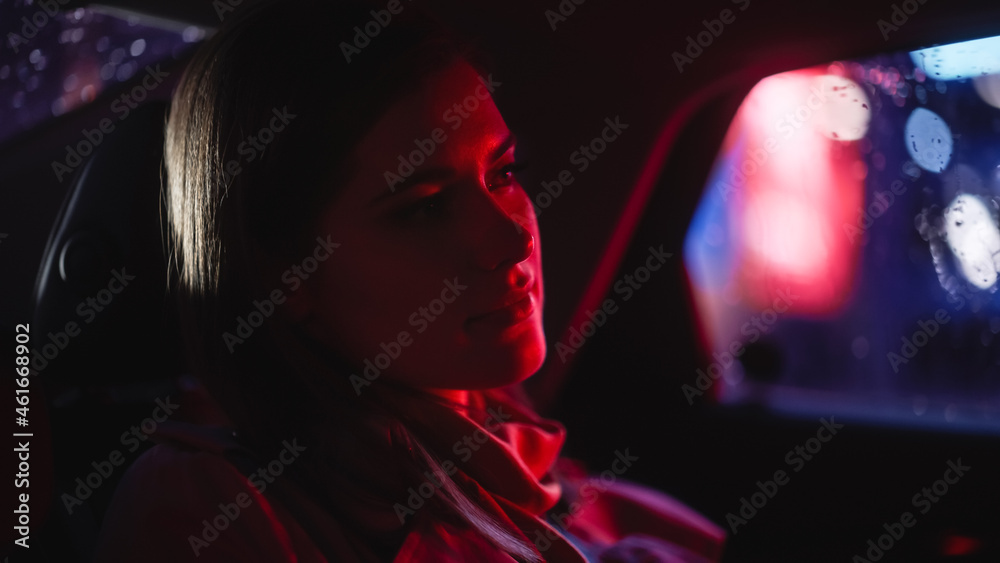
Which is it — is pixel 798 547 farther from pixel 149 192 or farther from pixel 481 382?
pixel 149 192

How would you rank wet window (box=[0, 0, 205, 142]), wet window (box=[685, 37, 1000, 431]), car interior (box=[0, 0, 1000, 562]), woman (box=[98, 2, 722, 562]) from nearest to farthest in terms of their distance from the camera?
woman (box=[98, 2, 722, 562]) < car interior (box=[0, 0, 1000, 562]) < wet window (box=[685, 37, 1000, 431]) < wet window (box=[0, 0, 205, 142])

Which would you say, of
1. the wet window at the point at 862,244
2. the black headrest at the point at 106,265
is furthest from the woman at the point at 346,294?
the wet window at the point at 862,244

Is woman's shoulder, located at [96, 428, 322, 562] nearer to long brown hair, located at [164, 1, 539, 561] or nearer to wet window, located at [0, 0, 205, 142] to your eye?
long brown hair, located at [164, 1, 539, 561]

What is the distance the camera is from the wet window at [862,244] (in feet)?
4.65

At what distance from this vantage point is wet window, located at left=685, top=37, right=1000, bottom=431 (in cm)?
142

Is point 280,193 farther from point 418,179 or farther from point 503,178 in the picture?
point 503,178

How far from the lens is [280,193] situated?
3.32ft

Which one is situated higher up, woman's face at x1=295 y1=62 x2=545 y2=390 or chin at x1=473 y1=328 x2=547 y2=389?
woman's face at x1=295 y1=62 x2=545 y2=390

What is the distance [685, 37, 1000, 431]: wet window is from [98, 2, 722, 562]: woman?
2.97 feet

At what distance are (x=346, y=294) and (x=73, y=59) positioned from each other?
3.95 ft

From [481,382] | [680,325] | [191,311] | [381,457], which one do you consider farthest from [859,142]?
[191,311]

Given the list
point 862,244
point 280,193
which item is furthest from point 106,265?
point 862,244

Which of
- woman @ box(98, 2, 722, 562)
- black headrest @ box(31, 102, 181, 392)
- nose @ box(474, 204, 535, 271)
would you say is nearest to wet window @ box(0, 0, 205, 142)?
black headrest @ box(31, 102, 181, 392)

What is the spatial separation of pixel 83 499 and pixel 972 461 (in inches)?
69.8
